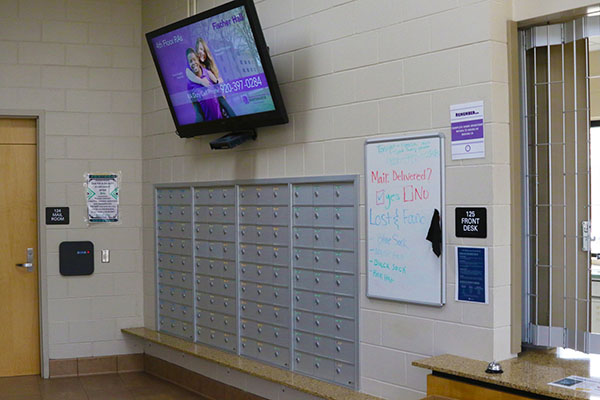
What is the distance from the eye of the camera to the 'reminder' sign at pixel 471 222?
3381 millimetres

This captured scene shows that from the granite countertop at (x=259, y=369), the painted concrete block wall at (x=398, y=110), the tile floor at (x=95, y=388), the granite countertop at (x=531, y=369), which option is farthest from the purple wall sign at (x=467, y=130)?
the tile floor at (x=95, y=388)

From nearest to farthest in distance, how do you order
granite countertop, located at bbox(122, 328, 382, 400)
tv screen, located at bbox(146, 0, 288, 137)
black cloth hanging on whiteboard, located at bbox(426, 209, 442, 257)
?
black cloth hanging on whiteboard, located at bbox(426, 209, 442, 257), granite countertop, located at bbox(122, 328, 382, 400), tv screen, located at bbox(146, 0, 288, 137)

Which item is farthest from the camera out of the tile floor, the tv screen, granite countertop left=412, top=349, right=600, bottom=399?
the tile floor

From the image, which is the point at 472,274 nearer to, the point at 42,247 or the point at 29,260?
the point at 42,247

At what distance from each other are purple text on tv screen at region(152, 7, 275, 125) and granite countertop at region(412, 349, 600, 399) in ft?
6.29

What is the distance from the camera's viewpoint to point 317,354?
14.3 feet

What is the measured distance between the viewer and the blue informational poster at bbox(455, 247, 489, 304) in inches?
133

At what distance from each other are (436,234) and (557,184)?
0.64 metres

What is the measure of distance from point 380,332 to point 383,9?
5.78 ft

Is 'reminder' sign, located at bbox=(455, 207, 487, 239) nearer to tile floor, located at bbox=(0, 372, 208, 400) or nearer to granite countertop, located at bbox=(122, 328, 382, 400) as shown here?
granite countertop, located at bbox=(122, 328, 382, 400)

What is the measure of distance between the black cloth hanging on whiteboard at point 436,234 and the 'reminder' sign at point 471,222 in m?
0.10

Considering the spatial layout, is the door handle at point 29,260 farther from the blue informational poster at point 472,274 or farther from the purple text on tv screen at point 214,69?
the blue informational poster at point 472,274

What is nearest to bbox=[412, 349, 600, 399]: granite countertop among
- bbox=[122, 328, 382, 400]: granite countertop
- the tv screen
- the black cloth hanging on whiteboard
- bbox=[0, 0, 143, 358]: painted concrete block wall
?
the black cloth hanging on whiteboard

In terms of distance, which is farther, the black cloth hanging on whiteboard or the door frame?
the door frame
